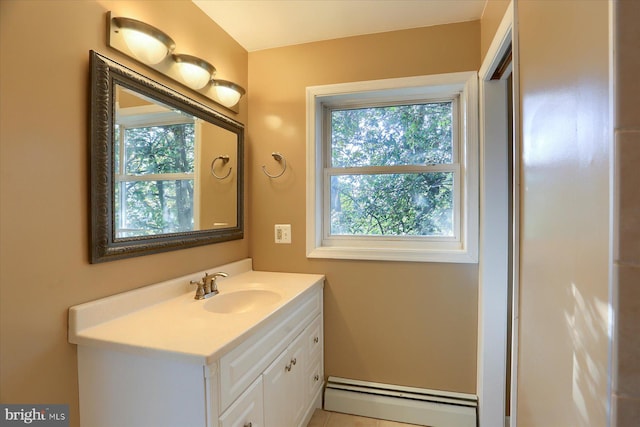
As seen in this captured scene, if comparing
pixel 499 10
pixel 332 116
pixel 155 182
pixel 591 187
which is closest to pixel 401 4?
pixel 499 10

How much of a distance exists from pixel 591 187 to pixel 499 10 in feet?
3.61

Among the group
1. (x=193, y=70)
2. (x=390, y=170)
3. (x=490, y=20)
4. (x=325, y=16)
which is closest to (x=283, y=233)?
(x=390, y=170)

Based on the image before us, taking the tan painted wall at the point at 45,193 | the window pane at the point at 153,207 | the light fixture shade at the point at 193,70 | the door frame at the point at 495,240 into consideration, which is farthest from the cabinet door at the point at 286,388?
the light fixture shade at the point at 193,70

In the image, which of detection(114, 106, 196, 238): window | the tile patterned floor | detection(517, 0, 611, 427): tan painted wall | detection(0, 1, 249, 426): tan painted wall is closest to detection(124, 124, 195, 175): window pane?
detection(114, 106, 196, 238): window

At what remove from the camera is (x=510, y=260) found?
5.21 ft

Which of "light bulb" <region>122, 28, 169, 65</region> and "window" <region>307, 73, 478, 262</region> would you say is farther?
"window" <region>307, 73, 478, 262</region>

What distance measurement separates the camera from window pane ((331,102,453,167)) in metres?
1.89

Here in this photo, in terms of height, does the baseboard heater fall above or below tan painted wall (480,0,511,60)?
below

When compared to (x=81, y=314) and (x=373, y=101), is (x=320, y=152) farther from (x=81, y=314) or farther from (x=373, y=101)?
(x=81, y=314)

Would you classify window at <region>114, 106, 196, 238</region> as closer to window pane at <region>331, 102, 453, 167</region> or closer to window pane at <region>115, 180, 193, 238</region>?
window pane at <region>115, 180, 193, 238</region>

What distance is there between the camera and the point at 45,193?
92 centimetres

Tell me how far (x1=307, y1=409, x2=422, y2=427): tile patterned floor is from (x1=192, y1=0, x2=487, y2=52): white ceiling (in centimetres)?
238

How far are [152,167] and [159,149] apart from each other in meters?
0.09

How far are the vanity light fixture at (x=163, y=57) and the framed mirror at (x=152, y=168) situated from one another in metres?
0.08
